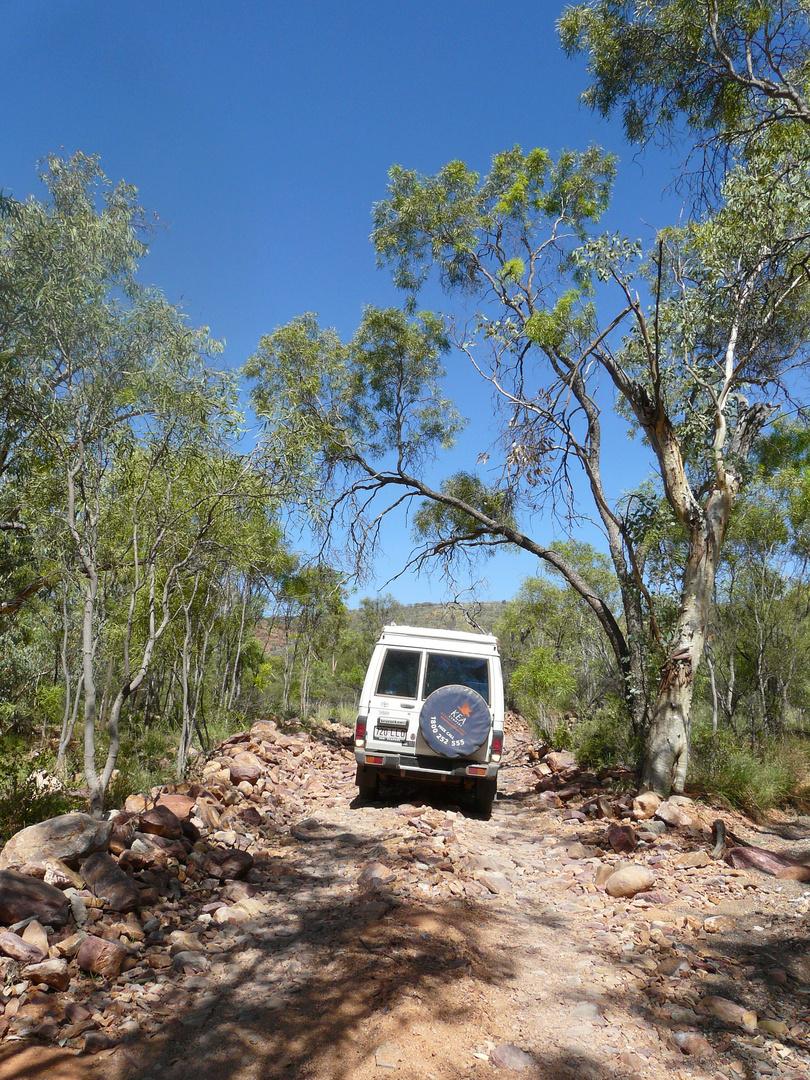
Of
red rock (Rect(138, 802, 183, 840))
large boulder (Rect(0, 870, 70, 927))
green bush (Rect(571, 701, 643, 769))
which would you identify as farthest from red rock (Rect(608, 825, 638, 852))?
large boulder (Rect(0, 870, 70, 927))

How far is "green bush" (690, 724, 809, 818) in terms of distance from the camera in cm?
755

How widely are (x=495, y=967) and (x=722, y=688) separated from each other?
62.2 ft

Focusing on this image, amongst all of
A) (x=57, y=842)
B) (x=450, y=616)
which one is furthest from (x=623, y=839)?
(x=450, y=616)

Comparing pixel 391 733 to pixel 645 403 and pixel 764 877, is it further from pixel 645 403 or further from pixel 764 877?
pixel 645 403

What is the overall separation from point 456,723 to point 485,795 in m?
1.22

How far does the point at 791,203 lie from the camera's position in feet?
23.8

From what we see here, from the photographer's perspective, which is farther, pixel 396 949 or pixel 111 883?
pixel 111 883

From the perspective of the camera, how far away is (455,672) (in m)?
8.08

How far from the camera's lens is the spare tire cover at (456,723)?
732 centimetres

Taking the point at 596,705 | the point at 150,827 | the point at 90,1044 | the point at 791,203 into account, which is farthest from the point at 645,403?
the point at 596,705

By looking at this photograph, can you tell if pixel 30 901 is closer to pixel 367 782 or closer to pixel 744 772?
pixel 367 782

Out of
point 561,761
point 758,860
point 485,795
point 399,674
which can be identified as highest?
point 399,674

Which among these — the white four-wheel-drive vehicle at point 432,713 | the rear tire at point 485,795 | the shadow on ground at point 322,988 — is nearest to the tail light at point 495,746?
the white four-wheel-drive vehicle at point 432,713

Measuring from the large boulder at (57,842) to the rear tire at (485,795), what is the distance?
446cm
